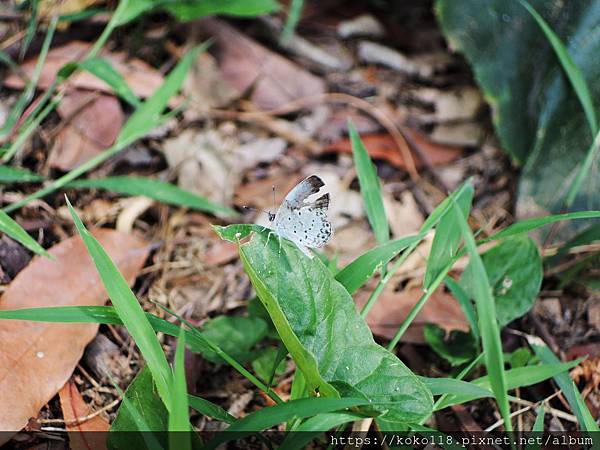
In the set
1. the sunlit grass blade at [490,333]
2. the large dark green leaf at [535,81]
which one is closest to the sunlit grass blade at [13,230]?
the sunlit grass blade at [490,333]

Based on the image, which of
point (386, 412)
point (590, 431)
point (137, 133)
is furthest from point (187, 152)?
point (590, 431)

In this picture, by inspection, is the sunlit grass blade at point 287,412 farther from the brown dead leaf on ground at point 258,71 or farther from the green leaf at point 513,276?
the brown dead leaf on ground at point 258,71

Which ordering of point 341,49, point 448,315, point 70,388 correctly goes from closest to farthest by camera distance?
point 70,388 → point 448,315 → point 341,49

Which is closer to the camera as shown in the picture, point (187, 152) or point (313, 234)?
point (313, 234)

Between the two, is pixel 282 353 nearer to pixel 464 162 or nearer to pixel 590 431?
pixel 590 431

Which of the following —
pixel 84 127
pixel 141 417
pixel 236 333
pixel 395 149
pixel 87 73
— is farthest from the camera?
pixel 395 149

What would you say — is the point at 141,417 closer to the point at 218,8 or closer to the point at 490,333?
the point at 490,333

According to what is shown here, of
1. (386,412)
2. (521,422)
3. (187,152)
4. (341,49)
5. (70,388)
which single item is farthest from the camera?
(341,49)

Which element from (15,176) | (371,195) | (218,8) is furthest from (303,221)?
(218,8)
